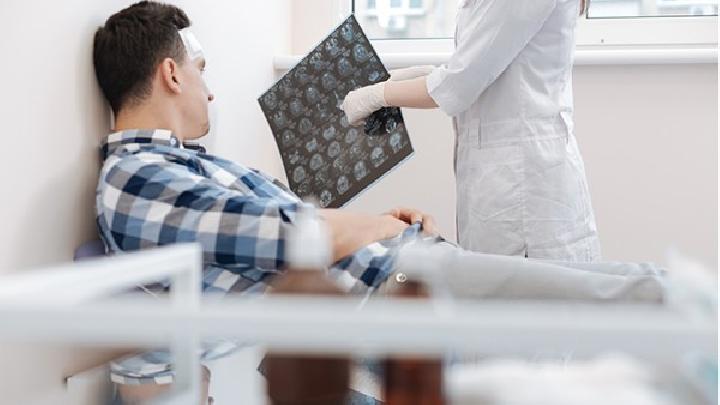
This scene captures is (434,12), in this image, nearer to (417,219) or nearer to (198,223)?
(417,219)

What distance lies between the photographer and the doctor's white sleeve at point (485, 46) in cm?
160

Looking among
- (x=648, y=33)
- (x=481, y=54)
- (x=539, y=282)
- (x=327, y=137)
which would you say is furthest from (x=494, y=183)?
(x=648, y=33)

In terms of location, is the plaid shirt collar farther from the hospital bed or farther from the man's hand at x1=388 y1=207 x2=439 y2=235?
the hospital bed

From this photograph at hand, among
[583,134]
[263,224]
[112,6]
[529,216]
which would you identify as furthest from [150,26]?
[583,134]

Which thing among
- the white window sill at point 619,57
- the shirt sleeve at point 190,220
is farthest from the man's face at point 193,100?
the white window sill at point 619,57

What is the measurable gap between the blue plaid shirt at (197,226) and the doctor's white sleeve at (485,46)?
49 cm

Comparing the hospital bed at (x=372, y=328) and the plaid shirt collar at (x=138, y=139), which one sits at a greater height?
the hospital bed at (x=372, y=328)

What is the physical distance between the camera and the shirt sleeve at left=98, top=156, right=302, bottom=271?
121cm

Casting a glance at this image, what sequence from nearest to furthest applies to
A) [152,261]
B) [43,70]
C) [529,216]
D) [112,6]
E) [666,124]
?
1. [152,261]
2. [43,70]
3. [112,6]
4. [529,216]
5. [666,124]

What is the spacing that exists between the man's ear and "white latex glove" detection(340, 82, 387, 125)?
0.44 m

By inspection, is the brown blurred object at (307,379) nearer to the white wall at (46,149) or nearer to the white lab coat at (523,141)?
the white wall at (46,149)

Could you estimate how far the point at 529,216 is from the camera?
5.54 ft

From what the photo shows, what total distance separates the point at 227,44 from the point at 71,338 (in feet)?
5.52

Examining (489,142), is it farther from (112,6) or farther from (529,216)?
(112,6)
